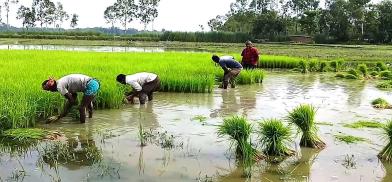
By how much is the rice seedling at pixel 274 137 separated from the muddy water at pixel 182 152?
0.70ft

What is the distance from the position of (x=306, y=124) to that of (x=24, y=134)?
3728 millimetres

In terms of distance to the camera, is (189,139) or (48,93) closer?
(189,139)

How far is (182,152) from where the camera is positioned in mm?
5637

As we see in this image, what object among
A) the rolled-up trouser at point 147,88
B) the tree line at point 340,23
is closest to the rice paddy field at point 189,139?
the rolled-up trouser at point 147,88

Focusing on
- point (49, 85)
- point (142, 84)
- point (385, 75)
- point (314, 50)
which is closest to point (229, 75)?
point (142, 84)

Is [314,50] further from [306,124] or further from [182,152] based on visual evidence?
[182,152]

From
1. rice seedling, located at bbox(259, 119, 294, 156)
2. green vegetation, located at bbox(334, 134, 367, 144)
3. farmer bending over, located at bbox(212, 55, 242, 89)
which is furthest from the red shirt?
rice seedling, located at bbox(259, 119, 294, 156)

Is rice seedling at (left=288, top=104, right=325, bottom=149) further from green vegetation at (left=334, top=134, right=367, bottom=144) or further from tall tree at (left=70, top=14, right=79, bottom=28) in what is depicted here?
tall tree at (left=70, top=14, right=79, bottom=28)

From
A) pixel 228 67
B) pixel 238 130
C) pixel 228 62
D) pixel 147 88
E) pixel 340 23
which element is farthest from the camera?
pixel 340 23

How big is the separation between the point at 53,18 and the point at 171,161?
77387 millimetres

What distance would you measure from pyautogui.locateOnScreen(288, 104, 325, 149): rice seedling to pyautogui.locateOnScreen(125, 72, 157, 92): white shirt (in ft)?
11.0

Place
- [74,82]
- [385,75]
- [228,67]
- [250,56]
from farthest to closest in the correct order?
[385,75], [250,56], [228,67], [74,82]

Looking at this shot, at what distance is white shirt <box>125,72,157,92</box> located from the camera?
27.3 ft

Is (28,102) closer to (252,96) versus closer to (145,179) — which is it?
(145,179)
